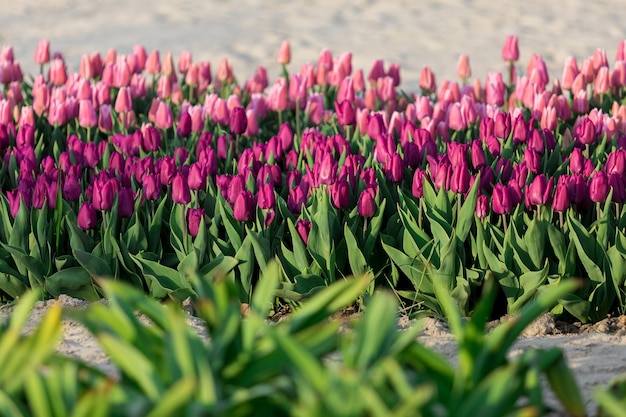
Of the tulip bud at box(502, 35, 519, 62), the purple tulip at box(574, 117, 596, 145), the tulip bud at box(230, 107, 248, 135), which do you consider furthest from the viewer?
the tulip bud at box(502, 35, 519, 62)

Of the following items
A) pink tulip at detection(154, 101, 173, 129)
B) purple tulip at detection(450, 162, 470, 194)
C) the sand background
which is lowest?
the sand background

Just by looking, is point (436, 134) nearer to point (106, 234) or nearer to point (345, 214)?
point (345, 214)

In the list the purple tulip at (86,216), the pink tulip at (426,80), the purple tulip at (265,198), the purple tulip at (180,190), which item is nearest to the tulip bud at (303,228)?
the purple tulip at (265,198)

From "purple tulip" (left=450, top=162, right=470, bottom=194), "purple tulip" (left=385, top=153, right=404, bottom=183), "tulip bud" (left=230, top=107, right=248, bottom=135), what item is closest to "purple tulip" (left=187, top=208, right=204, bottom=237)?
"purple tulip" (left=385, top=153, right=404, bottom=183)

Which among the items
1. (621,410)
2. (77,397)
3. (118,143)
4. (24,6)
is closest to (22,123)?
(118,143)

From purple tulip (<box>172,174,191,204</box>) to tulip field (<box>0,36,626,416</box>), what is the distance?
0.04 ft

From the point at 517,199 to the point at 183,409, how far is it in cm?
220

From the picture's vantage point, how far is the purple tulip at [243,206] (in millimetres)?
3553

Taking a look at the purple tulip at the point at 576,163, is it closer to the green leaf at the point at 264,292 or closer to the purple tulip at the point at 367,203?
the purple tulip at the point at 367,203

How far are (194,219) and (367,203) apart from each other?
0.63 meters

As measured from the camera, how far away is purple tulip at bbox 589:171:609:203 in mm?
3541

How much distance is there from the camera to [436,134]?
5133mm

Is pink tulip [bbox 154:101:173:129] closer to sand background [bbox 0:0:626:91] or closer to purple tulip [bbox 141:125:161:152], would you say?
purple tulip [bbox 141:125:161:152]

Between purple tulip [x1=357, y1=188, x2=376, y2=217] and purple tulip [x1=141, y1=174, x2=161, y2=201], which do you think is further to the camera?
purple tulip [x1=141, y1=174, x2=161, y2=201]
